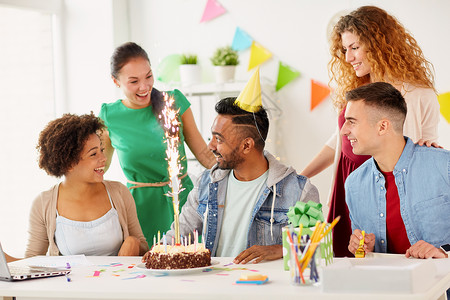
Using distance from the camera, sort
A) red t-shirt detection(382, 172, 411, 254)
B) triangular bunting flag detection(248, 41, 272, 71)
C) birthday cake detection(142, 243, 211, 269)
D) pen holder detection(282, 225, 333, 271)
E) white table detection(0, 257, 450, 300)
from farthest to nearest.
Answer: triangular bunting flag detection(248, 41, 272, 71) → red t-shirt detection(382, 172, 411, 254) → birthday cake detection(142, 243, 211, 269) → pen holder detection(282, 225, 333, 271) → white table detection(0, 257, 450, 300)

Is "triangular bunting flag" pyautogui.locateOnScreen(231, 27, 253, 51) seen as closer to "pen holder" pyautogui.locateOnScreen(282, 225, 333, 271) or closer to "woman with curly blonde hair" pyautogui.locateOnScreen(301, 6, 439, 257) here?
"woman with curly blonde hair" pyautogui.locateOnScreen(301, 6, 439, 257)

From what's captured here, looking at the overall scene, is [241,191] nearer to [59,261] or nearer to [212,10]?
[59,261]

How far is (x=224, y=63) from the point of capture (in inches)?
180

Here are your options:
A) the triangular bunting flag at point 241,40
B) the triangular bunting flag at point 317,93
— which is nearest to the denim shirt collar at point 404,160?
the triangular bunting flag at point 317,93

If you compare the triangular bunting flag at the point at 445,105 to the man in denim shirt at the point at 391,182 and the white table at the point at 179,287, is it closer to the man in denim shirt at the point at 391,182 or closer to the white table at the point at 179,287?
the man in denim shirt at the point at 391,182

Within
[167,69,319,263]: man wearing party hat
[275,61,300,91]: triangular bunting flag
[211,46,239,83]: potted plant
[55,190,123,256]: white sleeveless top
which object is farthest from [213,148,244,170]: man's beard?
[275,61,300,91]: triangular bunting flag

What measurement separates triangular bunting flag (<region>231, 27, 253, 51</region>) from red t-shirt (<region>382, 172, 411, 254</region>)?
8.85ft

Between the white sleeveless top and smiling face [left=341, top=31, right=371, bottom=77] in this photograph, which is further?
smiling face [left=341, top=31, right=371, bottom=77]

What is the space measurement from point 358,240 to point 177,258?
60 cm

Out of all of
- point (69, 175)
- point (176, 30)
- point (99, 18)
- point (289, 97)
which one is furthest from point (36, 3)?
point (69, 175)

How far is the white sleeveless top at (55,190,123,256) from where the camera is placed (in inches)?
94.2

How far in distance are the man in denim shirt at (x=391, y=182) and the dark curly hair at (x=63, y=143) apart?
1.04 metres

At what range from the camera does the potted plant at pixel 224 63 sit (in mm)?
4570

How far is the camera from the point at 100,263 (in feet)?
Answer: 6.99
